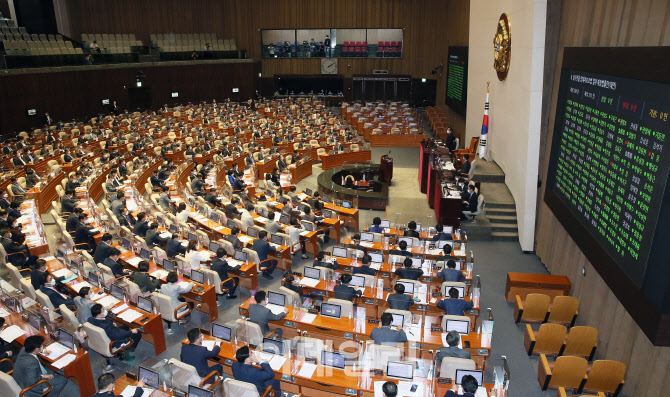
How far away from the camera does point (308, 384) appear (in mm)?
7480

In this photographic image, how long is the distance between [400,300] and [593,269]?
4.07 m

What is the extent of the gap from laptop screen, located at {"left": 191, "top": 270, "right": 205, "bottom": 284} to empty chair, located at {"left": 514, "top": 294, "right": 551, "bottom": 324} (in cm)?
678

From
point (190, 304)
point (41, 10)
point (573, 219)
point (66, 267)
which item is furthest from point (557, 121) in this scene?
point (41, 10)

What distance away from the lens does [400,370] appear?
7.21 meters

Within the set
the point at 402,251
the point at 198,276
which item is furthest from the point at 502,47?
the point at 198,276

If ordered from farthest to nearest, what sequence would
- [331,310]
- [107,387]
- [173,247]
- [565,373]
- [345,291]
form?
[173,247]
[345,291]
[331,310]
[565,373]
[107,387]

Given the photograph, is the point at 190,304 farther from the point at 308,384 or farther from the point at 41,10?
the point at 41,10

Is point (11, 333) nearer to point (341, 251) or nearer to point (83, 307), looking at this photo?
point (83, 307)

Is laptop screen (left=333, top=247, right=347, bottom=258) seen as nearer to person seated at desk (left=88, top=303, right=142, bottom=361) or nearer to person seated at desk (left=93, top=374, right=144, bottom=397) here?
person seated at desk (left=88, top=303, right=142, bottom=361)

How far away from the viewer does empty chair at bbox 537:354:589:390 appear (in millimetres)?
7801

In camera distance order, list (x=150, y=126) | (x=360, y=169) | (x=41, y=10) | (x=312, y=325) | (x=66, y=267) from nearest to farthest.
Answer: (x=312, y=325), (x=66, y=267), (x=360, y=169), (x=150, y=126), (x=41, y=10)

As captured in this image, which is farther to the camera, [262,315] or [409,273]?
[409,273]

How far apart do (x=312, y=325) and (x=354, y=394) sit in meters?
1.85

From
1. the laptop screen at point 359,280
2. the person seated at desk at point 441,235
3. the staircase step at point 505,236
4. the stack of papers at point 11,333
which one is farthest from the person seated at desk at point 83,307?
the staircase step at point 505,236
